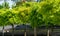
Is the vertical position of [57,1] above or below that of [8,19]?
above

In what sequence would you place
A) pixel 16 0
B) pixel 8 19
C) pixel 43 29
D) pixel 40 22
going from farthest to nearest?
pixel 16 0, pixel 43 29, pixel 8 19, pixel 40 22

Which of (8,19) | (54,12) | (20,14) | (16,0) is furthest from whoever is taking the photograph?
(16,0)

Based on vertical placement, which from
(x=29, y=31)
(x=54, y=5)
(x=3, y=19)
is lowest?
(x=29, y=31)

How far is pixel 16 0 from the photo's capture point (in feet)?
174

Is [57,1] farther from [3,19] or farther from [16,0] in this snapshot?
[16,0]

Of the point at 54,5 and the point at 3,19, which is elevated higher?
the point at 54,5

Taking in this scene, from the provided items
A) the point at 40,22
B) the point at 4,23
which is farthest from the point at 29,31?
the point at 40,22

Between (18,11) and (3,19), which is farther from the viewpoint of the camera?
(3,19)

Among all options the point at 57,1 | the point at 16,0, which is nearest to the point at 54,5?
the point at 57,1

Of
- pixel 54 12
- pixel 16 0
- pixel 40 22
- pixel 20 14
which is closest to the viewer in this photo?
pixel 54 12

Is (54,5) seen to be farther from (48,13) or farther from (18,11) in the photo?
(18,11)

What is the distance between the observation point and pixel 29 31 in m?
38.6

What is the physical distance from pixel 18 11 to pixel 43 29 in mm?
8984

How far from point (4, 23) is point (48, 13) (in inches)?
416
